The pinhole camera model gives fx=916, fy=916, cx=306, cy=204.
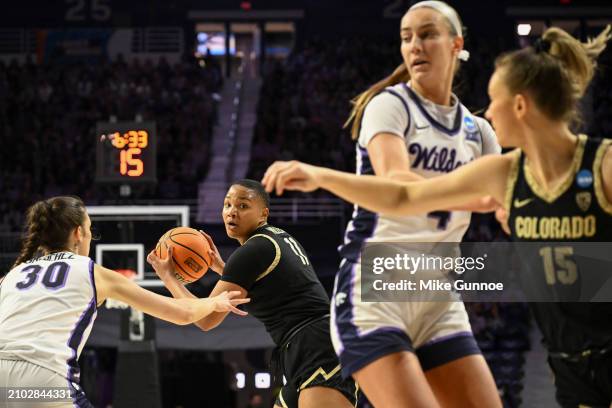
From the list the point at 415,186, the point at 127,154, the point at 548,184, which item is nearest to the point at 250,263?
the point at 415,186

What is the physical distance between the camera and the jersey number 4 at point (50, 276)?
167 inches

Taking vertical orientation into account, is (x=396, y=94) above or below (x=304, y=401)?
above

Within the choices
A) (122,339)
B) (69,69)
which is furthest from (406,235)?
(69,69)

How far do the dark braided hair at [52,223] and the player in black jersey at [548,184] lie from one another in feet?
6.14

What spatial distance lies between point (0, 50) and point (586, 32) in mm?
15347

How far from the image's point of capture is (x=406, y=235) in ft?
11.6

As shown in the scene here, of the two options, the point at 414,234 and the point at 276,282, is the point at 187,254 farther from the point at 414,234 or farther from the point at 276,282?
the point at 414,234

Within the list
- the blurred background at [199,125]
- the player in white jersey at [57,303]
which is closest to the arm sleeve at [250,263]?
the player in white jersey at [57,303]

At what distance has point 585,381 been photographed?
9.05 ft

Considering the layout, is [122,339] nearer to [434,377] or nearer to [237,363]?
[237,363]

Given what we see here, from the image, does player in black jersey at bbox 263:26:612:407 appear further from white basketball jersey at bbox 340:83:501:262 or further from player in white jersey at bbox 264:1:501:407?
white basketball jersey at bbox 340:83:501:262

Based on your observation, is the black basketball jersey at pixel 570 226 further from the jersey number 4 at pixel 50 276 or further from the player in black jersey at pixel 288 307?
the jersey number 4 at pixel 50 276

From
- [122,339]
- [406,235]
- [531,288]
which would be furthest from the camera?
[122,339]

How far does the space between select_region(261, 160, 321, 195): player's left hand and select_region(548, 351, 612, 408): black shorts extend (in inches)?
36.9
